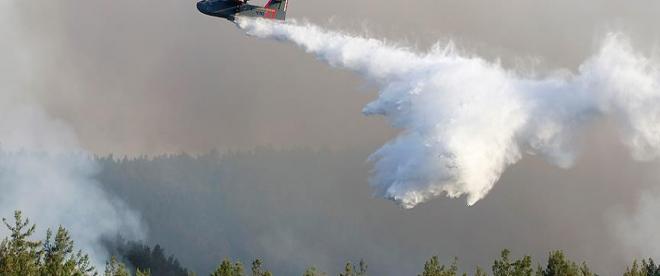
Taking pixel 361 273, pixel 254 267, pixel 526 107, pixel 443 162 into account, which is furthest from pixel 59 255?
pixel 526 107

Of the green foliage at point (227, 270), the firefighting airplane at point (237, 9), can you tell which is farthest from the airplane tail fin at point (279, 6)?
the green foliage at point (227, 270)

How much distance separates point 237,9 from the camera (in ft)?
331

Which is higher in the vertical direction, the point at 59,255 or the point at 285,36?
the point at 285,36

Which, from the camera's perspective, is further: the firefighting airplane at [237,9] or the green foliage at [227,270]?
the firefighting airplane at [237,9]

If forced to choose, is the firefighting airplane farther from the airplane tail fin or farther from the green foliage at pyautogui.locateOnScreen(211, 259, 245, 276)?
the green foliage at pyautogui.locateOnScreen(211, 259, 245, 276)

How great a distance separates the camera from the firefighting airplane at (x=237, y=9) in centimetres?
10056

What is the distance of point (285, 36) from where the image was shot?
100 m

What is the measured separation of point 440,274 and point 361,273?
1334 centimetres

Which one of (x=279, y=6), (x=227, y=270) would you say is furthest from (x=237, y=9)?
(x=227, y=270)

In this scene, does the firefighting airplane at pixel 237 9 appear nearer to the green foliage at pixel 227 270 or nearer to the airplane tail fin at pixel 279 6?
the airplane tail fin at pixel 279 6

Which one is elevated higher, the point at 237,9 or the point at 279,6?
the point at 279,6

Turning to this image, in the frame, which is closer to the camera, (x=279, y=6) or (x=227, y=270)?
(x=227, y=270)

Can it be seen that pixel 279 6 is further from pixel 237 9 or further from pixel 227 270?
pixel 227 270

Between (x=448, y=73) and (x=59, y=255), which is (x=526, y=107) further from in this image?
(x=59, y=255)
